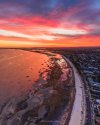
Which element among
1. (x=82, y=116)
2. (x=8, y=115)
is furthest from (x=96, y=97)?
(x=8, y=115)

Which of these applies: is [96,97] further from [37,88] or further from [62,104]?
[37,88]

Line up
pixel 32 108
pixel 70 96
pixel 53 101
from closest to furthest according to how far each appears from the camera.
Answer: pixel 32 108 → pixel 53 101 → pixel 70 96

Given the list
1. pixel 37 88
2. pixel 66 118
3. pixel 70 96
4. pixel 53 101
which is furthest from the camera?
pixel 37 88

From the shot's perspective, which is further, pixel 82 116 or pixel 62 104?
pixel 62 104

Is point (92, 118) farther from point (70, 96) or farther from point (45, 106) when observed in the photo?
point (70, 96)

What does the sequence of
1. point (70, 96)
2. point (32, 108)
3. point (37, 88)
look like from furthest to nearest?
point (37, 88) < point (70, 96) < point (32, 108)

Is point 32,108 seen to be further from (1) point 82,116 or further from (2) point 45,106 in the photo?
(1) point 82,116

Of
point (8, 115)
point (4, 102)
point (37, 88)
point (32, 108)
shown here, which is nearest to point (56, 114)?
point (32, 108)

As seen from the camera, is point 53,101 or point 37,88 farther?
point 37,88

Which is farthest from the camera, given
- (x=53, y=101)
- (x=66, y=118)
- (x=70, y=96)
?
(x=70, y=96)
